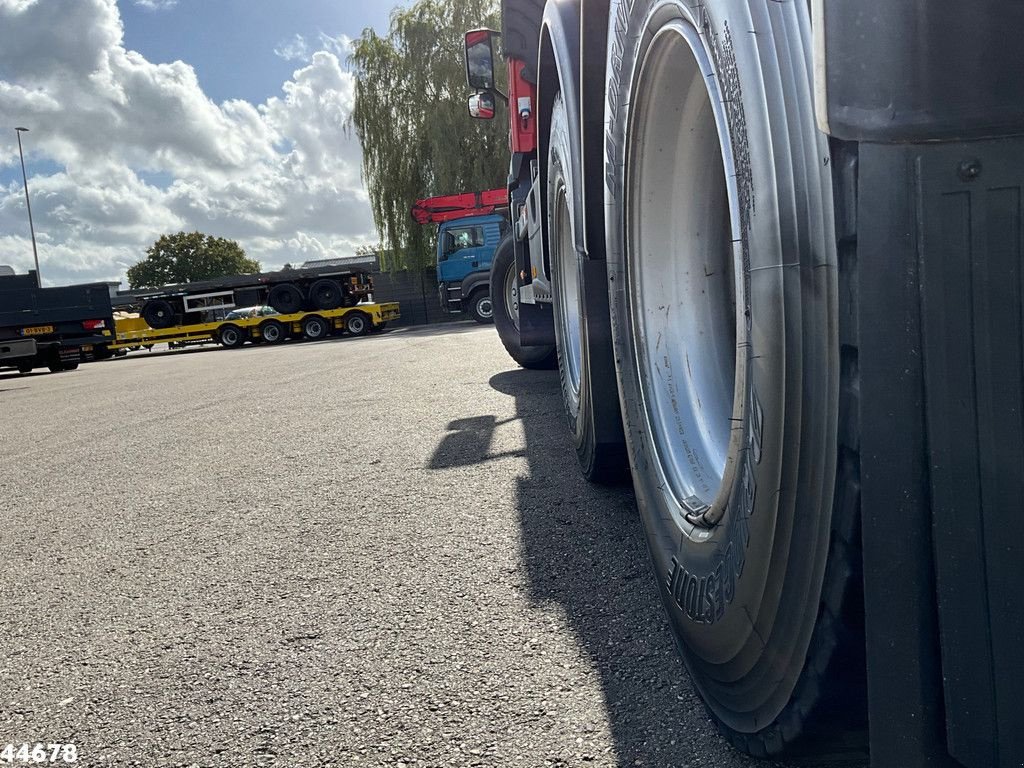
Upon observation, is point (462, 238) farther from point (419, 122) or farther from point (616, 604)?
point (616, 604)

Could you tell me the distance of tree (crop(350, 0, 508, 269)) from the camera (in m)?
22.3

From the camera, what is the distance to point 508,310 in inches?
246

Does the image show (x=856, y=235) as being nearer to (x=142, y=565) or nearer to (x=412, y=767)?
(x=412, y=767)

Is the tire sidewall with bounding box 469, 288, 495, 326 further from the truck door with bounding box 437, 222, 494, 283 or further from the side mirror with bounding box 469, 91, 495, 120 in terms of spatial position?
the side mirror with bounding box 469, 91, 495, 120

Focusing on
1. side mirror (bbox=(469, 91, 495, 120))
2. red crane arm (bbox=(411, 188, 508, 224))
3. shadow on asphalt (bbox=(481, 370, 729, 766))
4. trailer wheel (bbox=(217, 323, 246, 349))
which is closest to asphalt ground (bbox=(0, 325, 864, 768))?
shadow on asphalt (bbox=(481, 370, 729, 766))

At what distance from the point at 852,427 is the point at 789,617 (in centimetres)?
26

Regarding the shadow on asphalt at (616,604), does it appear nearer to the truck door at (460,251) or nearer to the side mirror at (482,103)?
the side mirror at (482,103)

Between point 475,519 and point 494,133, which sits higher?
point 494,133

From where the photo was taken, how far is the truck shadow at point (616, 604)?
1.23 meters

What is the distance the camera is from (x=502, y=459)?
3307mm

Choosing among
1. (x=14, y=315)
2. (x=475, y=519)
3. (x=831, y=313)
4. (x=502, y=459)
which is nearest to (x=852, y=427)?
(x=831, y=313)

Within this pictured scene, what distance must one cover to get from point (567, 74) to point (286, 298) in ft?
73.6

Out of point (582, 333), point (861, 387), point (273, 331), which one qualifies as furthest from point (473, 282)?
point (861, 387)

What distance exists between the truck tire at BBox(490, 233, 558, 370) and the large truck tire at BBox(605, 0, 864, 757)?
4.59 m
